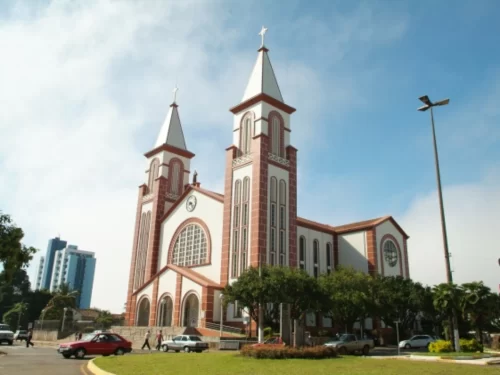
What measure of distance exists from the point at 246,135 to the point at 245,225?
9.86 metres

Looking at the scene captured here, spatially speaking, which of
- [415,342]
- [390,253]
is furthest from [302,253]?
[415,342]

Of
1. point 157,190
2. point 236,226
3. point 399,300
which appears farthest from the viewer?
point 157,190

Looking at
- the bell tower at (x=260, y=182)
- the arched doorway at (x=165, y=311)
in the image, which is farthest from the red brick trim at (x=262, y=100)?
the arched doorway at (x=165, y=311)

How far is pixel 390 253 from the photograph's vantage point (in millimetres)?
51000

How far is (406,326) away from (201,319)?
21083 millimetres

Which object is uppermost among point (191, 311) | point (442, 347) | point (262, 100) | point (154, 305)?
point (262, 100)

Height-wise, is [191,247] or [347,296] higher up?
[191,247]

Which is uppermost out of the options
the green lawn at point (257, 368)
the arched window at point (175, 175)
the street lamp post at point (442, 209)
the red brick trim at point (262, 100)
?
the red brick trim at point (262, 100)

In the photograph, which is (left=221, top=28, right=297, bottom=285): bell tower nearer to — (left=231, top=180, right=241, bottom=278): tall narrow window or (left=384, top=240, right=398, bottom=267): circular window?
(left=231, top=180, right=241, bottom=278): tall narrow window

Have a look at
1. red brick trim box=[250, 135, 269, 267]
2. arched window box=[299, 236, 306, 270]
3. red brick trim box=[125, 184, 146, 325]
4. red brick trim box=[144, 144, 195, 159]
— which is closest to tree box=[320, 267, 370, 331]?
arched window box=[299, 236, 306, 270]

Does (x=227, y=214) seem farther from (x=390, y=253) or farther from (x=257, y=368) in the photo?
(x=257, y=368)

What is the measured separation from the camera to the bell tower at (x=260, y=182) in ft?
130

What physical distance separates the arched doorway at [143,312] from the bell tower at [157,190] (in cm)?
422

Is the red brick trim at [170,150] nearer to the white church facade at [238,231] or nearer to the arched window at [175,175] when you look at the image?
the white church facade at [238,231]
